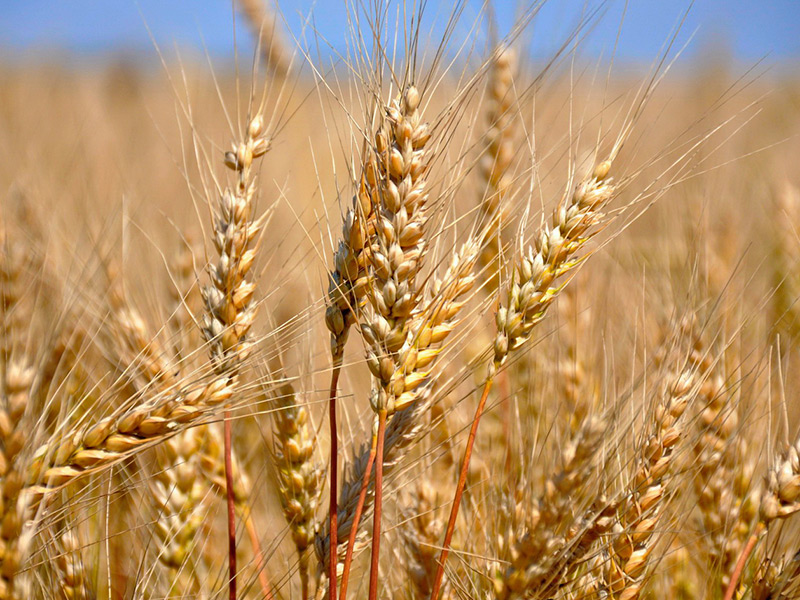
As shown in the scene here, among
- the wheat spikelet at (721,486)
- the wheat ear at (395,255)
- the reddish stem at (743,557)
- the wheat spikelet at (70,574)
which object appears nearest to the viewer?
the wheat ear at (395,255)

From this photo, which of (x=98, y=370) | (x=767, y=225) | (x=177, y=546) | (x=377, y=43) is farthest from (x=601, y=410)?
(x=767, y=225)

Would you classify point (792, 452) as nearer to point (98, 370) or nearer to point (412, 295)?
point (412, 295)

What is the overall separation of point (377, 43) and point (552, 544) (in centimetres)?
85

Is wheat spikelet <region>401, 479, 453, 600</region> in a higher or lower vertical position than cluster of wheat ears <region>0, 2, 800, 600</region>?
lower

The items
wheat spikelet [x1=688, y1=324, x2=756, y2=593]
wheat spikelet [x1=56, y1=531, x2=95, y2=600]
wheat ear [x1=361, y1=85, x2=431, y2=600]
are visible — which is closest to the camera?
wheat ear [x1=361, y1=85, x2=431, y2=600]

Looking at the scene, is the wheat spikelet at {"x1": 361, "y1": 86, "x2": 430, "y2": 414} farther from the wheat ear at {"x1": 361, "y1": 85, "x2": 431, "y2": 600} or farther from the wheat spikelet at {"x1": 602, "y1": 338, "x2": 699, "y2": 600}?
the wheat spikelet at {"x1": 602, "y1": 338, "x2": 699, "y2": 600}

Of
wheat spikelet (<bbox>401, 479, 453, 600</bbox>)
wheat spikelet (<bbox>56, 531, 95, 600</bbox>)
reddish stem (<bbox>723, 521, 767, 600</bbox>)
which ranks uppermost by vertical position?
reddish stem (<bbox>723, 521, 767, 600</bbox>)

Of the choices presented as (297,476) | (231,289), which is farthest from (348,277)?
(297,476)

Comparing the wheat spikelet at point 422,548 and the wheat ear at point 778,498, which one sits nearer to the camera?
the wheat ear at point 778,498

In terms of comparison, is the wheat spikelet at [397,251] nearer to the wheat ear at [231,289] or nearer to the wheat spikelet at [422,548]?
the wheat ear at [231,289]

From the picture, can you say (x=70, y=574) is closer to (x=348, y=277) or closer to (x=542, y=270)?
(x=348, y=277)

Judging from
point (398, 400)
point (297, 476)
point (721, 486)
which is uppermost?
point (398, 400)

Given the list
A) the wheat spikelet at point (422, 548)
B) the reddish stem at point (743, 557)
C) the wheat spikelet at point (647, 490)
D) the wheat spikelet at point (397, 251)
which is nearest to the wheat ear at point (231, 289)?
the wheat spikelet at point (397, 251)

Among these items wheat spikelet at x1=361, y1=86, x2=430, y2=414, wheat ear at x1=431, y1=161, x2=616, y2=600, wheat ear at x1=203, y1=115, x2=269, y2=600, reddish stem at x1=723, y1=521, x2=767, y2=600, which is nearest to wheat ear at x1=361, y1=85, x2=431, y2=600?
wheat spikelet at x1=361, y1=86, x2=430, y2=414
